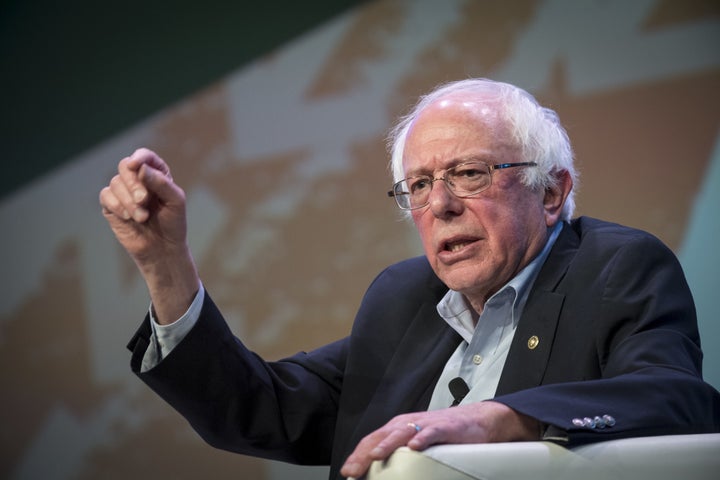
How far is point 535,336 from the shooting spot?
5.33 ft

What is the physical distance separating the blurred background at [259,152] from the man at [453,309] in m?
1.08

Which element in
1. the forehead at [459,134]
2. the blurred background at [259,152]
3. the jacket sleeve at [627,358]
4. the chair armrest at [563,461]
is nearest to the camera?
the chair armrest at [563,461]

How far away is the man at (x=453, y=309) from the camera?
5.09ft

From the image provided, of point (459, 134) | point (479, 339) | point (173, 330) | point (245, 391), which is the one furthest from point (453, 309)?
point (173, 330)

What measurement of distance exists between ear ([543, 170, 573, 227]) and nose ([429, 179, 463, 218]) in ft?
A: 0.72

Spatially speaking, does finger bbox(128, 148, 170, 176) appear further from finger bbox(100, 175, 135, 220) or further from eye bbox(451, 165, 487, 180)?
eye bbox(451, 165, 487, 180)

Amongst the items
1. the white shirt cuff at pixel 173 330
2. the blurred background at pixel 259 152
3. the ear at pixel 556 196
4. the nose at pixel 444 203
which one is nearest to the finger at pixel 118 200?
the white shirt cuff at pixel 173 330

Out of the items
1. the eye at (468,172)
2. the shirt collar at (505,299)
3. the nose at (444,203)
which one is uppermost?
the eye at (468,172)

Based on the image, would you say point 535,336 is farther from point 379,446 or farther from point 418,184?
point 379,446

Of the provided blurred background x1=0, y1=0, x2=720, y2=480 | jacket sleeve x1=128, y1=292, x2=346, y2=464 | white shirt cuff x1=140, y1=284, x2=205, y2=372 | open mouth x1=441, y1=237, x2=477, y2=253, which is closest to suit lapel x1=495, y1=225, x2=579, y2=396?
open mouth x1=441, y1=237, x2=477, y2=253

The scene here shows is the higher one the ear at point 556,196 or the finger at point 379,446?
the ear at point 556,196

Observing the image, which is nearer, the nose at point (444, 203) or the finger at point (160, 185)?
the finger at point (160, 185)

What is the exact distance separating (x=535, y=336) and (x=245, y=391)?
63 cm

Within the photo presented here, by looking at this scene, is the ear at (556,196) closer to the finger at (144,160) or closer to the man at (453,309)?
the man at (453,309)
